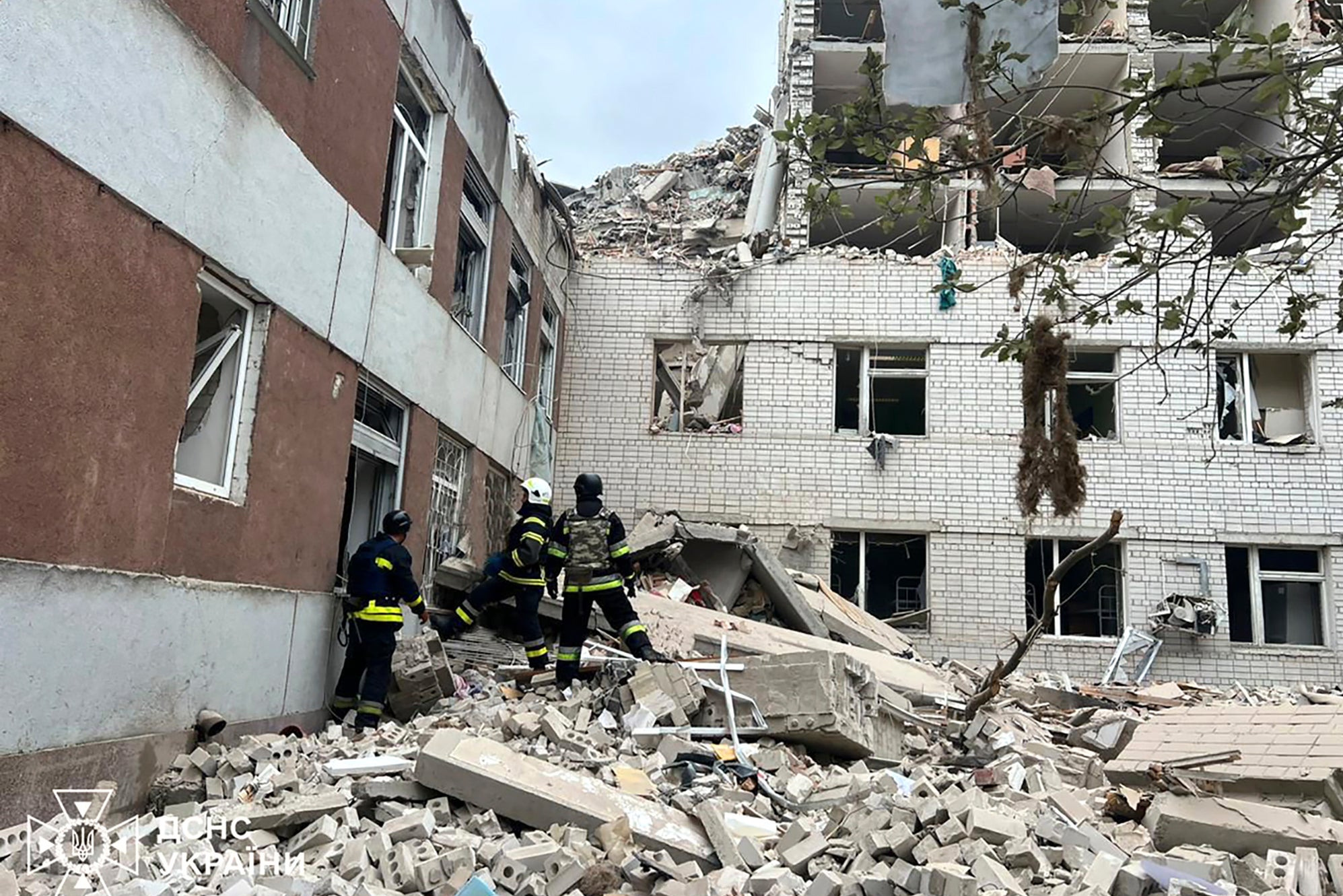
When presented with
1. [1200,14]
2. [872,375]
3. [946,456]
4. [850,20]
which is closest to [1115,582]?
[946,456]

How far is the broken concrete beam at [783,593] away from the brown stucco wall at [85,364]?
22.3 ft

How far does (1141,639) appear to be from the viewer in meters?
11.9

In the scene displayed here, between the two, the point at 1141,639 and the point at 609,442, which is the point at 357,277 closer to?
the point at 609,442

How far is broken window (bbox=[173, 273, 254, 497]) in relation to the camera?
5.40 metres

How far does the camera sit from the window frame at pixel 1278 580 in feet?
39.8

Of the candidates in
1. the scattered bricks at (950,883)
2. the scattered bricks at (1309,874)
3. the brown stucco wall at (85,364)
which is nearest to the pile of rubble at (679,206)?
the brown stucco wall at (85,364)

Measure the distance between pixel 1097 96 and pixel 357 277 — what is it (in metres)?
5.07

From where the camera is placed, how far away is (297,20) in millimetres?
6098

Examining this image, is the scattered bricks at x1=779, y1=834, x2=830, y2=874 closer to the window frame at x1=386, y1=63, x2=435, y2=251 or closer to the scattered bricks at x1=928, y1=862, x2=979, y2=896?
the scattered bricks at x1=928, y1=862, x2=979, y2=896

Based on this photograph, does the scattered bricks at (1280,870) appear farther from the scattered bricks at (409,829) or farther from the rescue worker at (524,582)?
the rescue worker at (524,582)

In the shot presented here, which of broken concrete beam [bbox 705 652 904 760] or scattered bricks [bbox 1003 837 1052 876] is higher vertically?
broken concrete beam [bbox 705 652 904 760]

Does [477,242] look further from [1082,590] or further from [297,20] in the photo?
[1082,590]

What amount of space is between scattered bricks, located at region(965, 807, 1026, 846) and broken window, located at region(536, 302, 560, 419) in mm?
9323

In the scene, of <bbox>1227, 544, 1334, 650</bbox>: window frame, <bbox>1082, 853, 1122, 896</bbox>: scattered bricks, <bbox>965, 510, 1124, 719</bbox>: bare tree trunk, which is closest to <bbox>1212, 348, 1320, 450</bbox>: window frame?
<bbox>1227, 544, 1334, 650</bbox>: window frame
